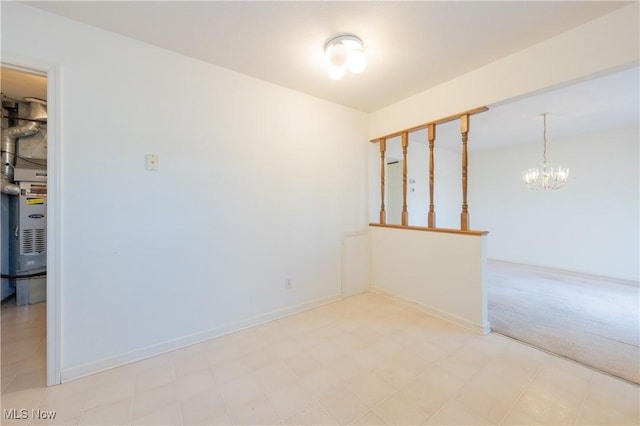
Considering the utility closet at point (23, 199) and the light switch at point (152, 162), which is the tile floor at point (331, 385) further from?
the light switch at point (152, 162)

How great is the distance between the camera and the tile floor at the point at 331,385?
1451 mm

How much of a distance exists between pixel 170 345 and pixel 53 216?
1287 mm

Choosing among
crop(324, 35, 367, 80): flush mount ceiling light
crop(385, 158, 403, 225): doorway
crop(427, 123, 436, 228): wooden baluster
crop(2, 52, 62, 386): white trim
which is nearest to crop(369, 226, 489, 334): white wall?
crop(427, 123, 436, 228): wooden baluster

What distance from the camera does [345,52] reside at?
190cm

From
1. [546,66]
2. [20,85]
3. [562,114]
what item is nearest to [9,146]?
[20,85]

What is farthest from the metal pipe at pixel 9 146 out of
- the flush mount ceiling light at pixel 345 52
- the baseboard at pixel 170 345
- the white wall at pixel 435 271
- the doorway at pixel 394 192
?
the doorway at pixel 394 192

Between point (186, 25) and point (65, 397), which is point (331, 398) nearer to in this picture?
point (65, 397)

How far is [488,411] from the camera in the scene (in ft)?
4.83

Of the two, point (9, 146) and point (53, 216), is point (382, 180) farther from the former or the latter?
point (9, 146)

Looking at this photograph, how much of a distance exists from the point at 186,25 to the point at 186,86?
0.48 m

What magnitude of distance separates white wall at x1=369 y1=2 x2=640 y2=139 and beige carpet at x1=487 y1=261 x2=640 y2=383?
2.16 meters

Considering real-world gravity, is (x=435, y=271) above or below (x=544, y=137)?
below

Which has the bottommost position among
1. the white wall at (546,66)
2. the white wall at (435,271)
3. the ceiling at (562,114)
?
the white wall at (435,271)

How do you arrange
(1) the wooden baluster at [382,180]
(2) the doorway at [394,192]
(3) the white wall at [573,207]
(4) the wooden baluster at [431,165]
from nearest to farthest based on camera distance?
1. (4) the wooden baluster at [431,165]
2. (1) the wooden baluster at [382,180]
3. (3) the white wall at [573,207]
4. (2) the doorway at [394,192]
